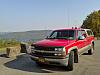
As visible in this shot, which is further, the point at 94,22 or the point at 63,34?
the point at 94,22

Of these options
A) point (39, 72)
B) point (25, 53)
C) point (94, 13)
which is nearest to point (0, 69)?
point (39, 72)

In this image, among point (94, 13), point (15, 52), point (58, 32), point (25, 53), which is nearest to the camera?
point (58, 32)

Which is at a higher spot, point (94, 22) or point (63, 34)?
point (94, 22)

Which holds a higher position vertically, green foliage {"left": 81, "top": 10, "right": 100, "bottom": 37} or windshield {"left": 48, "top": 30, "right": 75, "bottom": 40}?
green foliage {"left": 81, "top": 10, "right": 100, "bottom": 37}

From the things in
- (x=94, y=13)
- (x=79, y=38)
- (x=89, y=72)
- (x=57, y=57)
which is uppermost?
(x=94, y=13)

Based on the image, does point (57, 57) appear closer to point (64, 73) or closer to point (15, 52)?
point (64, 73)

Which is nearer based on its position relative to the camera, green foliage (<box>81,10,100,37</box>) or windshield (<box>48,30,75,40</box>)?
windshield (<box>48,30,75,40</box>)

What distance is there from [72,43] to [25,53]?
535cm

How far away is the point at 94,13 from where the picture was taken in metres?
52.9

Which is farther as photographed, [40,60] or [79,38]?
[79,38]

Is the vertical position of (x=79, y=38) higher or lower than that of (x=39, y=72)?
higher

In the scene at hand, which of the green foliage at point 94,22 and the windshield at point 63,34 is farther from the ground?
the green foliage at point 94,22

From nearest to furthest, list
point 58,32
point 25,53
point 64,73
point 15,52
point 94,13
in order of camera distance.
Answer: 1. point 64,73
2. point 58,32
3. point 15,52
4. point 25,53
5. point 94,13

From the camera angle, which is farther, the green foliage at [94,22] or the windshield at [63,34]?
the green foliage at [94,22]
